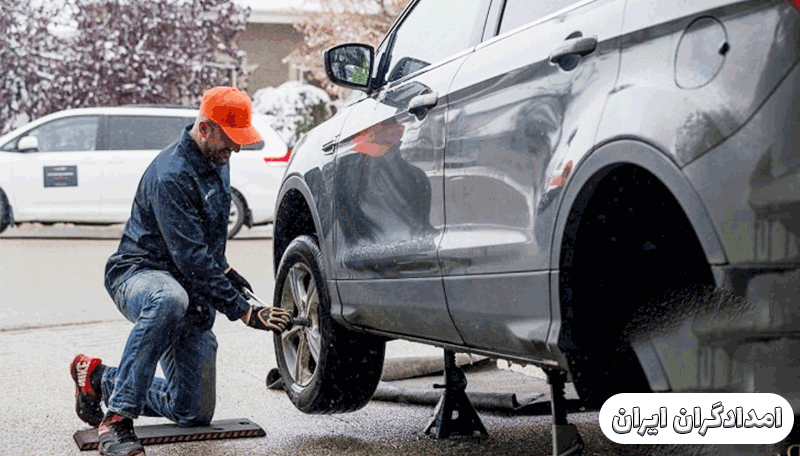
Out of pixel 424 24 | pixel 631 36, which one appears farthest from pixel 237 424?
pixel 631 36

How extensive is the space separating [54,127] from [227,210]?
40.2 feet

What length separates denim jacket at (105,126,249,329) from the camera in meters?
4.88

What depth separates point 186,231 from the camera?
4.88 meters

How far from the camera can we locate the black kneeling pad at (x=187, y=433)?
5.00 m

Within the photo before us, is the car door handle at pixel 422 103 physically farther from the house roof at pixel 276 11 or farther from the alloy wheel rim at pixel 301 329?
the house roof at pixel 276 11

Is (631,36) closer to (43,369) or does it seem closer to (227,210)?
(227,210)

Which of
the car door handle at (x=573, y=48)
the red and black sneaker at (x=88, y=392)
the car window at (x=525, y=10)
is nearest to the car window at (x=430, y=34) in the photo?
the car window at (x=525, y=10)

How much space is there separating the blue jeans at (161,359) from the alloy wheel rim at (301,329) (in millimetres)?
367

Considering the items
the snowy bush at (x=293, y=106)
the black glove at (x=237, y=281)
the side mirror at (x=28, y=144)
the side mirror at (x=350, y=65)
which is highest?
the snowy bush at (x=293, y=106)

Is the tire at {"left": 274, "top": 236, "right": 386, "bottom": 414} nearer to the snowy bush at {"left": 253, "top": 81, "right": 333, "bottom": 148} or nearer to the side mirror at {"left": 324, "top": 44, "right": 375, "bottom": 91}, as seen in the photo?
the side mirror at {"left": 324, "top": 44, "right": 375, "bottom": 91}

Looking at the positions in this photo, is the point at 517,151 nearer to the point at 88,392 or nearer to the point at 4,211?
the point at 88,392

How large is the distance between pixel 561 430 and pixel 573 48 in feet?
3.81

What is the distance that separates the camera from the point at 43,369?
692 centimetres

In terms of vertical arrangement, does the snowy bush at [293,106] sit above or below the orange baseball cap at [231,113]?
above
